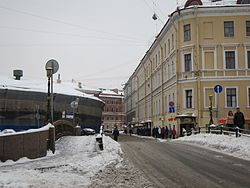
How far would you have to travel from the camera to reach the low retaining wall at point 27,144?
577 inches

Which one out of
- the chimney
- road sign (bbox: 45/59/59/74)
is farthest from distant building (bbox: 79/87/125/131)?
road sign (bbox: 45/59/59/74)

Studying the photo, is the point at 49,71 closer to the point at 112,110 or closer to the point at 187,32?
the point at 187,32

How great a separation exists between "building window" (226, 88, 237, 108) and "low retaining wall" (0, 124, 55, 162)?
3119cm

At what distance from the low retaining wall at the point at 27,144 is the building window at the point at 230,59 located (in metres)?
32.3

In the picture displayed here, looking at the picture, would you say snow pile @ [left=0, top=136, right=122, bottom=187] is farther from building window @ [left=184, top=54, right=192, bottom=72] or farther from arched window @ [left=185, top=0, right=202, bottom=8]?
arched window @ [left=185, top=0, right=202, bottom=8]

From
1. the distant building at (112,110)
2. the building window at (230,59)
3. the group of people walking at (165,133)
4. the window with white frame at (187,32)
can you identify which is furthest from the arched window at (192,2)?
the distant building at (112,110)

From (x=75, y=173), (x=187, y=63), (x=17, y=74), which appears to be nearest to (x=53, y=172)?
(x=75, y=173)

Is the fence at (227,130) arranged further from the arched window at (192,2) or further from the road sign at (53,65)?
the arched window at (192,2)

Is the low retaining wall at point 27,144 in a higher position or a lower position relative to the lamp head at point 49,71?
lower

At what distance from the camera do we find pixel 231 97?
1837 inches

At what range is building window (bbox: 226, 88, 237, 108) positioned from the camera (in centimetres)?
4641

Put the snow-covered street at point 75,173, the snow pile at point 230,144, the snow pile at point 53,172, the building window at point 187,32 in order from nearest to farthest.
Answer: the snow pile at point 53,172 → the snow-covered street at point 75,173 → the snow pile at point 230,144 → the building window at point 187,32

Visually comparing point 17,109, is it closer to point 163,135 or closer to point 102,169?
point 163,135

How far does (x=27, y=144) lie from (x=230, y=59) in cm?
3561
